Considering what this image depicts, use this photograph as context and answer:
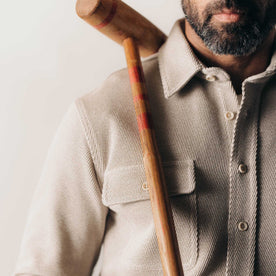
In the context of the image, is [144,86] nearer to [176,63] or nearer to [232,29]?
[176,63]

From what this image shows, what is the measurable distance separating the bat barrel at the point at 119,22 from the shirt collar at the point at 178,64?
0.16ft

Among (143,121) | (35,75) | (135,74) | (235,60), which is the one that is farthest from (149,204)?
(35,75)

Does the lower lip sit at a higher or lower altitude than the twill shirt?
higher

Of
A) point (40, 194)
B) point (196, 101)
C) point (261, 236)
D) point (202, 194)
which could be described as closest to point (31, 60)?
point (40, 194)

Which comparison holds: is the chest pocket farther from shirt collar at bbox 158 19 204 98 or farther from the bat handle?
shirt collar at bbox 158 19 204 98

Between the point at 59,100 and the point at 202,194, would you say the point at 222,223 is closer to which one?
the point at 202,194

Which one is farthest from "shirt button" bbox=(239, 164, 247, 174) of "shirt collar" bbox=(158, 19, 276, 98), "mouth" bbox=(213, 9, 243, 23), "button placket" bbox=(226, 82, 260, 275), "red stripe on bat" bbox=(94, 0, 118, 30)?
"red stripe on bat" bbox=(94, 0, 118, 30)

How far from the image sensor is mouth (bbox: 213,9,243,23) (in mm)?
1008

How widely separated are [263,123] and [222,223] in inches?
9.6

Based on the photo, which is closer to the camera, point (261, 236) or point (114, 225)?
point (261, 236)

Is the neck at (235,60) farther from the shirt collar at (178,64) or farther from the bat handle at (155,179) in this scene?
the bat handle at (155,179)

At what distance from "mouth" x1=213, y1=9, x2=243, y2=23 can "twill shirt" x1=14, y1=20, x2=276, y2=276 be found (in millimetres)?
110

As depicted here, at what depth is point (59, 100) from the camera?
1.32m

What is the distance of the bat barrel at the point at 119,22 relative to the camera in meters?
1.02
